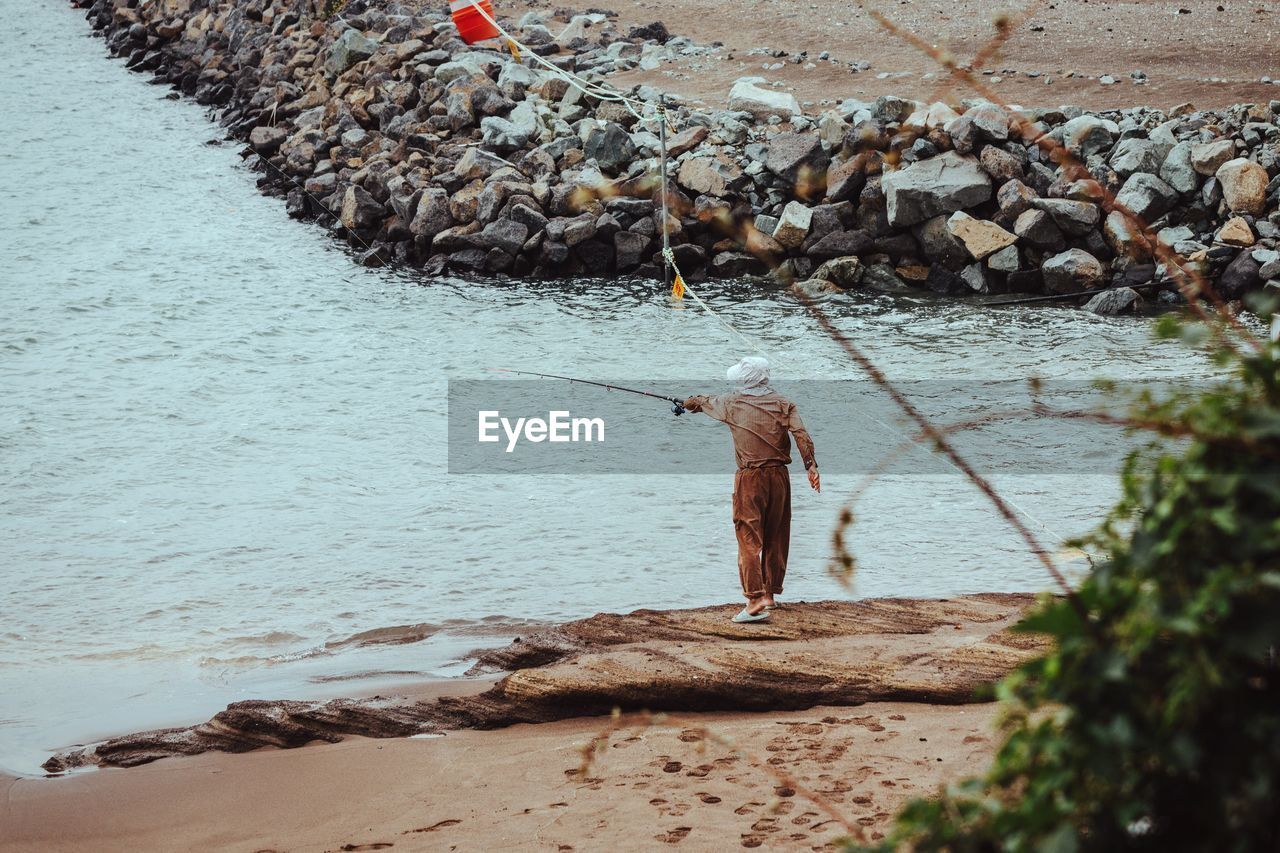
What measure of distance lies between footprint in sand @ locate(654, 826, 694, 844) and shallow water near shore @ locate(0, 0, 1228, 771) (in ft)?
10.4

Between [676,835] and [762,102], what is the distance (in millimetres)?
16196

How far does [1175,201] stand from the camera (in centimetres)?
1691

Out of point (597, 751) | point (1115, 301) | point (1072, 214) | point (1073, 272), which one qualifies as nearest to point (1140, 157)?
point (1072, 214)

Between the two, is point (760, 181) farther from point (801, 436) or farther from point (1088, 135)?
point (801, 436)

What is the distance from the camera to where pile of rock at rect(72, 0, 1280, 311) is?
55.1 ft

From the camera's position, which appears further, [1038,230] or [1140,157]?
[1140,157]

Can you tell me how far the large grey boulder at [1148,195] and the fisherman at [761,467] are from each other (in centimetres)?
1028

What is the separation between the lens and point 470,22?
20.0 m

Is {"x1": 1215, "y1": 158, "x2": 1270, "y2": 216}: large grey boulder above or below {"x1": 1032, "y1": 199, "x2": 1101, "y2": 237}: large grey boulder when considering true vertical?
above

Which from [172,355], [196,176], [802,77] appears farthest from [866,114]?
[196,176]

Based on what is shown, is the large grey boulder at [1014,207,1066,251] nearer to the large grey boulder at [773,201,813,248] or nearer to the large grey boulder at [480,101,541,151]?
the large grey boulder at [773,201,813,248]

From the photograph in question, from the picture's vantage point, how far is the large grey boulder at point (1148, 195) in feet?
54.6

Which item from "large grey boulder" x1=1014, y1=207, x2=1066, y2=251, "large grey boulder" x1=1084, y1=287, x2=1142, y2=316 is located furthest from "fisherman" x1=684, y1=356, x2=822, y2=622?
"large grey boulder" x1=1014, y1=207, x2=1066, y2=251

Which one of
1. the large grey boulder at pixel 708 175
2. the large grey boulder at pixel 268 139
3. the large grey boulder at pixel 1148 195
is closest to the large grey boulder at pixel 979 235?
the large grey boulder at pixel 1148 195
